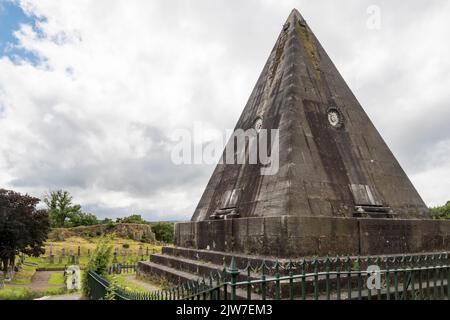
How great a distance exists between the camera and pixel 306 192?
6984 mm

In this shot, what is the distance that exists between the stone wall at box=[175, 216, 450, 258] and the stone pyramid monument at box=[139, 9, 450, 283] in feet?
0.06

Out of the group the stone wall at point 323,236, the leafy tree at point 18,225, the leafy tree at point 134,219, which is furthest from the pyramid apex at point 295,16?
the leafy tree at point 134,219

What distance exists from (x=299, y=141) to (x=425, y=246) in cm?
377

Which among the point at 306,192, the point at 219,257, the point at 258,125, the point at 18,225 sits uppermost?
the point at 258,125

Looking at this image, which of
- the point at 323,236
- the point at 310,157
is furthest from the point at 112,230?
the point at 323,236

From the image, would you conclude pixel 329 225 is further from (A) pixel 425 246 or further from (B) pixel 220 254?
(A) pixel 425 246

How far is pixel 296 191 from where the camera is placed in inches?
270

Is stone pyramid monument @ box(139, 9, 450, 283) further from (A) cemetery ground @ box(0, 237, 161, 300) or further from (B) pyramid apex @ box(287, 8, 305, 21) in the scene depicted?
(A) cemetery ground @ box(0, 237, 161, 300)

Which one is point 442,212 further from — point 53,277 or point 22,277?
point 22,277

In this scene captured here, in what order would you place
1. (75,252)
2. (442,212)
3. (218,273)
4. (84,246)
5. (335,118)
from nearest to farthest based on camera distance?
(218,273)
(335,118)
(75,252)
(84,246)
(442,212)

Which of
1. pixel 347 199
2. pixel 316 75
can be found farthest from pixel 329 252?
pixel 316 75

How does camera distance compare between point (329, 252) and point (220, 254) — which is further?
point (220, 254)

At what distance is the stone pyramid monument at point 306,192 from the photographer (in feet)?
20.9

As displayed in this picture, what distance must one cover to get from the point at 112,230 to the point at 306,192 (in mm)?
36206
